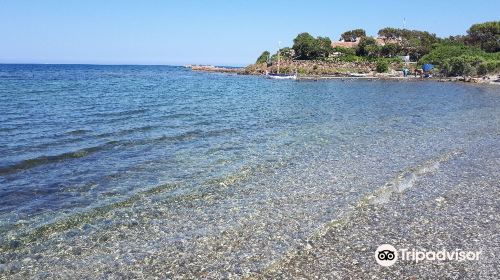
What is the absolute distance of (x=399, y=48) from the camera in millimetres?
173250

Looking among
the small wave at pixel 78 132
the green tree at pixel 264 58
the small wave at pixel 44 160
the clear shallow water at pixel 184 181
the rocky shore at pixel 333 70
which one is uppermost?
the green tree at pixel 264 58

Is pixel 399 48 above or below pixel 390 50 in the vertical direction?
above

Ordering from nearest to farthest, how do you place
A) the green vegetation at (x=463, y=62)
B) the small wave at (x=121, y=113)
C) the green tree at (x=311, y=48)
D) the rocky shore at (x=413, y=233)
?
the rocky shore at (x=413, y=233) → the small wave at (x=121, y=113) → the green vegetation at (x=463, y=62) → the green tree at (x=311, y=48)

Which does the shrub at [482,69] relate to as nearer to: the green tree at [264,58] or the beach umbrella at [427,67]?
the beach umbrella at [427,67]

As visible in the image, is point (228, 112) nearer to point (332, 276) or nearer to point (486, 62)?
point (332, 276)

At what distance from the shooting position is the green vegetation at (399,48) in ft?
490

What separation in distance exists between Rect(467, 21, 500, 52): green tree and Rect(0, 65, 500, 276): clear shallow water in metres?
153

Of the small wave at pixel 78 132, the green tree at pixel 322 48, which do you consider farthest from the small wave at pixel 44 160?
the green tree at pixel 322 48

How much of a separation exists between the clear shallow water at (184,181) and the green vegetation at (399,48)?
404ft

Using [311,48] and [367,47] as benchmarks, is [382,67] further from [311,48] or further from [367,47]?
[311,48]

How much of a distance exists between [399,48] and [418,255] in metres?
179

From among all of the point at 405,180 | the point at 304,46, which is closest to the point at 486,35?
the point at 304,46

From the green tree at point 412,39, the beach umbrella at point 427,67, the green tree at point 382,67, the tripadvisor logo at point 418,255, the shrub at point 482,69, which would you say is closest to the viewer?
the tripadvisor logo at point 418,255

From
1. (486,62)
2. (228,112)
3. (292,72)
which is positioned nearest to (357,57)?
(292,72)
